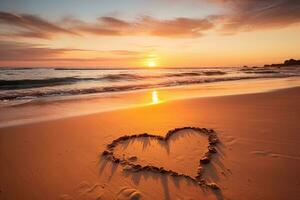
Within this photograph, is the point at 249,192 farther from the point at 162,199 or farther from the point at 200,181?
the point at 162,199

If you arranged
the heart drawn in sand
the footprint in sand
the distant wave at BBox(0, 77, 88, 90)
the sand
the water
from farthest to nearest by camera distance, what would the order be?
the distant wave at BBox(0, 77, 88, 90) → the water → the heart drawn in sand → the sand → the footprint in sand

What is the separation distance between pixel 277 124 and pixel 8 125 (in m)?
6.60

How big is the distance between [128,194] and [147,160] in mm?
897

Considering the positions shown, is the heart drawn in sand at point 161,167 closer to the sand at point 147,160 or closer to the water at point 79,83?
the sand at point 147,160

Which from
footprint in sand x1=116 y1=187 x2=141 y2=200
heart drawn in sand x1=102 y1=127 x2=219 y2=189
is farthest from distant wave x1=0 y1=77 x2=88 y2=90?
footprint in sand x1=116 y1=187 x2=141 y2=200

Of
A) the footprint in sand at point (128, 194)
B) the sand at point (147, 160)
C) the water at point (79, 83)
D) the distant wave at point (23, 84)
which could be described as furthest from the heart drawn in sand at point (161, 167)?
the distant wave at point (23, 84)

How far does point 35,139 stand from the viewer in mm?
4719

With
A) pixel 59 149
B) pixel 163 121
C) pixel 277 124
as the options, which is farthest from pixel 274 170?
pixel 59 149

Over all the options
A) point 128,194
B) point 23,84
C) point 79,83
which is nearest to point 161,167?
point 128,194

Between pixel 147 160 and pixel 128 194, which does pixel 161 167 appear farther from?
pixel 128 194

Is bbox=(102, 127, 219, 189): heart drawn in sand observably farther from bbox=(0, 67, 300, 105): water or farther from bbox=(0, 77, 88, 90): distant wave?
bbox=(0, 77, 88, 90): distant wave

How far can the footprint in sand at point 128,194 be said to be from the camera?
2712 millimetres

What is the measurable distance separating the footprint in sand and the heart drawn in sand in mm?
448

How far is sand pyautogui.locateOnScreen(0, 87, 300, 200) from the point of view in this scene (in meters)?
2.82
